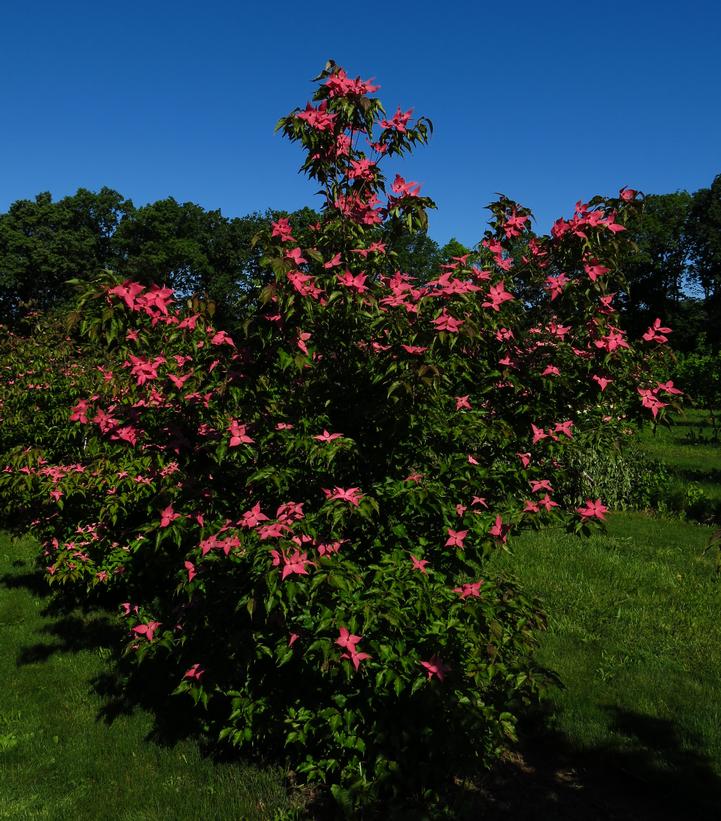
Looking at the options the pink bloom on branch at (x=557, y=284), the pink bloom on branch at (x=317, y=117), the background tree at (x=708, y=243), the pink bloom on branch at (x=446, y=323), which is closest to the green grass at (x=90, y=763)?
the pink bloom on branch at (x=446, y=323)

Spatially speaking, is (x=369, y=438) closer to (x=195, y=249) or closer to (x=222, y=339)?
(x=222, y=339)

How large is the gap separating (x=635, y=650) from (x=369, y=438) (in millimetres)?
4314

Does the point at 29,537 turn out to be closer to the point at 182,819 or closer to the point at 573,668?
the point at 182,819

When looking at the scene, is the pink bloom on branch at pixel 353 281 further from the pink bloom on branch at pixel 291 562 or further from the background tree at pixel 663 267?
A: the background tree at pixel 663 267

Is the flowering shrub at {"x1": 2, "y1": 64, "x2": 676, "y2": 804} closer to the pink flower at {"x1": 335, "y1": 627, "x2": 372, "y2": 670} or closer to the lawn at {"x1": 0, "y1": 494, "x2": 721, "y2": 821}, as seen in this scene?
the pink flower at {"x1": 335, "y1": 627, "x2": 372, "y2": 670}

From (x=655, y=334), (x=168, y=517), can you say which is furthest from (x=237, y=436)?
(x=655, y=334)

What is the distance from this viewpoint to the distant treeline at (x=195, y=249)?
4653 cm

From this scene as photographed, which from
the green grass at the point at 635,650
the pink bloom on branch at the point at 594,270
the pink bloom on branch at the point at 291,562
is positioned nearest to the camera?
the pink bloom on branch at the point at 291,562

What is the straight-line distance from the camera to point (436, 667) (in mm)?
3377

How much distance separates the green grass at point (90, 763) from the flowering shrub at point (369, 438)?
1.51 ft

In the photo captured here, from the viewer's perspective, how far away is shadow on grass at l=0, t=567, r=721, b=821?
4.10 meters

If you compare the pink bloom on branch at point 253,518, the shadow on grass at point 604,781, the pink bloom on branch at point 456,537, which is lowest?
the shadow on grass at point 604,781

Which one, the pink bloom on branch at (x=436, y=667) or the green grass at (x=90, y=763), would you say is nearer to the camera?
the pink bloom on branch at (x=436, y=667)

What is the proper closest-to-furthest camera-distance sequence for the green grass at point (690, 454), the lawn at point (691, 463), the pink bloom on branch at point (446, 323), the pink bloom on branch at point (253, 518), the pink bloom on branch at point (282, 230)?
the pink bloom on branch at point (446, 323), the pink bloom on branch at point (253, 518), the pink bloom on branch at point (282, 230), the lawn at point (691, 463), the green grass at point (690, 454)
